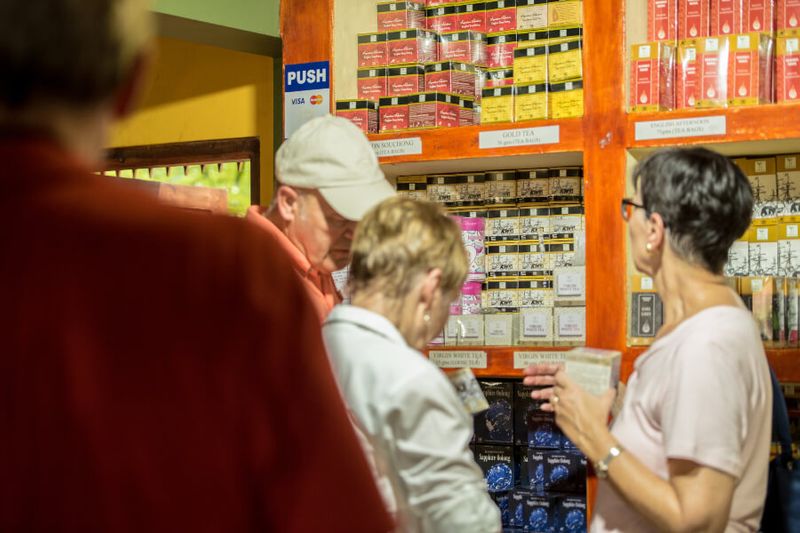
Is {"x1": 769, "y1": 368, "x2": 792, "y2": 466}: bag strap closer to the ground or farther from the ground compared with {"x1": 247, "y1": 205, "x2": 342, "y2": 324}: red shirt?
closer to the ground

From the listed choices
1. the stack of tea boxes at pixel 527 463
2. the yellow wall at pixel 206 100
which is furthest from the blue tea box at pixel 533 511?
the yellow wall at pixel 206 100

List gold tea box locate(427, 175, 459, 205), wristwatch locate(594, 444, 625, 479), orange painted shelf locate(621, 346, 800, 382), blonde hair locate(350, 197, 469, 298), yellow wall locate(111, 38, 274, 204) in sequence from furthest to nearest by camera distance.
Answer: yellow wall locate(111, 38, 274, 204) < gold tea box locate(427, 175, 459, 205) < orange painted shelf locate(621, 346, 800, 382) < wristwatch locate(594, 444, 625, 479) < blonde hair locate(350, 197, 469, 298)

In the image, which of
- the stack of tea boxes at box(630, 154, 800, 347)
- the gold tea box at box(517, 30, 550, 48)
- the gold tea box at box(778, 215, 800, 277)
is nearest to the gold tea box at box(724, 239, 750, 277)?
the stack of tea boxes at box(630, 154, 800, 347)

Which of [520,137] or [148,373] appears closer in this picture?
[148,373]

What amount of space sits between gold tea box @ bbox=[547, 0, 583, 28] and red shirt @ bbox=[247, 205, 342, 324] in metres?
1.69

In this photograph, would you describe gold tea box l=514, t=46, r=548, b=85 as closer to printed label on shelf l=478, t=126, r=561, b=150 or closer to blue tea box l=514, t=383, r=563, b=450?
printed label on shelf l=478, t=126, r=561, b=150

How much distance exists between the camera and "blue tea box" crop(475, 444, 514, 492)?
3.91m

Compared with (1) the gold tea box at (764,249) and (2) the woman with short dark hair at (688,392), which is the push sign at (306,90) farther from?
(2) the woman with short dark hair at (688,392)

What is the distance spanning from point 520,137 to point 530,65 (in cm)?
29

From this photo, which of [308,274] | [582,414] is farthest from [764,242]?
[308,274]

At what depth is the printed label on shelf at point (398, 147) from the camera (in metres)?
3.95

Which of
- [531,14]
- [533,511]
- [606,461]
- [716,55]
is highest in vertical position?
[531,14]

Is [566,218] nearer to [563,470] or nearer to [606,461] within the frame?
[563,470]

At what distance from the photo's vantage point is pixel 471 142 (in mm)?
3867
